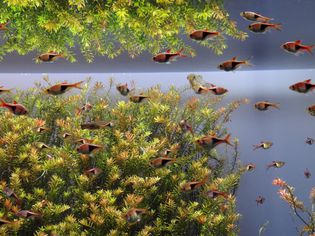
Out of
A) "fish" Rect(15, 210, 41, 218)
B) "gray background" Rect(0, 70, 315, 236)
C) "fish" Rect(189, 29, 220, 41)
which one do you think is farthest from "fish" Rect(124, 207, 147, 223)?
"gray background" Rect(0, 70, 315, 236)

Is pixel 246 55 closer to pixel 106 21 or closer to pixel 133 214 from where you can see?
pixel 106 21

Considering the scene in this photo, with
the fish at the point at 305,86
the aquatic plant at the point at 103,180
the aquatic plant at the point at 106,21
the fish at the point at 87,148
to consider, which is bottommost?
the aquatic plant at the point at 103,180

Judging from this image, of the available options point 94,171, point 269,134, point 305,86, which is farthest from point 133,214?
point 269,134

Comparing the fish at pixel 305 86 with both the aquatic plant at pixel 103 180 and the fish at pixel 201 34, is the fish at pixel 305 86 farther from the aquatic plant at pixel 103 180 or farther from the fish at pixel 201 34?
the aquatic plant at pixel 103 180

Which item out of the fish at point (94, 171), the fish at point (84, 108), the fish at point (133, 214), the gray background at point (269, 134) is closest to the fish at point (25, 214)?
the fish at point (94, 171)

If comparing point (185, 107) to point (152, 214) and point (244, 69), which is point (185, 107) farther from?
point (244, 69)

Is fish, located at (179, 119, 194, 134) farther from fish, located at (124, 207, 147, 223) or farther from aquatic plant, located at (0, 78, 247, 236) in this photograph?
fish, located at (124, 207, 147, 223)
